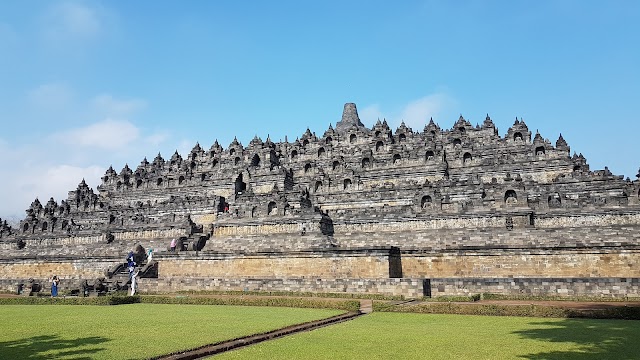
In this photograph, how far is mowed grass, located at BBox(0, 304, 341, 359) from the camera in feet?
37.8

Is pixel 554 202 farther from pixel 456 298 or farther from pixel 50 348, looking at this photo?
pixel 50 348

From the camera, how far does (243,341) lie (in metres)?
12.7

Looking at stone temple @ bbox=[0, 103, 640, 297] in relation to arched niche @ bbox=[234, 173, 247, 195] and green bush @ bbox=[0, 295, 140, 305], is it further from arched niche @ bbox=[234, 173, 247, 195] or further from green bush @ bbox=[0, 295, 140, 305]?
green bush @ bbox=[0, 295, 140, 305]

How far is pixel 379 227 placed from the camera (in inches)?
1495

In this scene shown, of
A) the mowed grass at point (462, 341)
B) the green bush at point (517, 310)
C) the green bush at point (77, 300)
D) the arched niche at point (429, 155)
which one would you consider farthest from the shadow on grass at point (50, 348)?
the arched niche at point (429, 155)

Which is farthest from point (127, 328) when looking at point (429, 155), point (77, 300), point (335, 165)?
point (335, 165)

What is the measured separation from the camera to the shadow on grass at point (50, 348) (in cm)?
1093

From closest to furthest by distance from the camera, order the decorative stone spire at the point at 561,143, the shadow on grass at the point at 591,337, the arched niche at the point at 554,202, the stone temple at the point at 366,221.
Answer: the shadow on grass at the point at 591,337
the stone temple at the point at 366,221
the arched niche at the point at 554,202
the decorative stone spire at the point at 561,143

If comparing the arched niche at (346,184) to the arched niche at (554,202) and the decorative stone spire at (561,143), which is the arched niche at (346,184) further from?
the decorative stone spire at (561,143)

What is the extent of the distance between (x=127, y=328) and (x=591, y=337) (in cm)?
1378

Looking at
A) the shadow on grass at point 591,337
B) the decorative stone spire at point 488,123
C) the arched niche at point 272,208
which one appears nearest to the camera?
the shadow on grass at point 591,337

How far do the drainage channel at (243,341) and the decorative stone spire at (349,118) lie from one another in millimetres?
61145

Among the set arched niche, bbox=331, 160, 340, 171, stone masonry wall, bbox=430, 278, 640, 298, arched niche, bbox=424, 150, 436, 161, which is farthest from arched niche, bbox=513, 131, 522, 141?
stone masonry wall, bbox=430, 278, 640, 298

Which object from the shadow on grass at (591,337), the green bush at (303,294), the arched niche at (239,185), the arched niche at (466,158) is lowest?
the green bush at (303,294)
